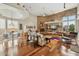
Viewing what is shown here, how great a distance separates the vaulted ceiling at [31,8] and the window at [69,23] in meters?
0.15

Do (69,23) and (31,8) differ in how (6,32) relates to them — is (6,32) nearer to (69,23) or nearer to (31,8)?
(31,8)

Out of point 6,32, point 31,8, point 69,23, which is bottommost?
point 6,32

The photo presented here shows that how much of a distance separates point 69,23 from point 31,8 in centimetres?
62

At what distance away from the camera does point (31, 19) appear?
2.00 meters

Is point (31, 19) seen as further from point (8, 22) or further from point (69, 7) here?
point (69, 7)

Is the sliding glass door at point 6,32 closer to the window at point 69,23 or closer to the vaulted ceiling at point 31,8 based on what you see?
the vaulted ceiling at point 31,8

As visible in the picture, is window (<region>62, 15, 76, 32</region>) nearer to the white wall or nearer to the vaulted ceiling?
the vaulted ceiling

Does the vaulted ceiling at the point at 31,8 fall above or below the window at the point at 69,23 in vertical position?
above

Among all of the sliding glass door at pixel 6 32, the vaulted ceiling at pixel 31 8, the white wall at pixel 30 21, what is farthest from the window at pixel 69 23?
the sliding glass door at pixel 6 32

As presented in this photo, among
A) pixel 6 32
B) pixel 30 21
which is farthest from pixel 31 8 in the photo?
pixel 6 32

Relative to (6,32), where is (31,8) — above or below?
above

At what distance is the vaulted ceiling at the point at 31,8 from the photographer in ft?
6.40

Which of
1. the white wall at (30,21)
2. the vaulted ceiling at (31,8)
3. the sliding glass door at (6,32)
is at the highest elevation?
the vaulted ceiling at (31,8)

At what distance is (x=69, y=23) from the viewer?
6.49 feet
